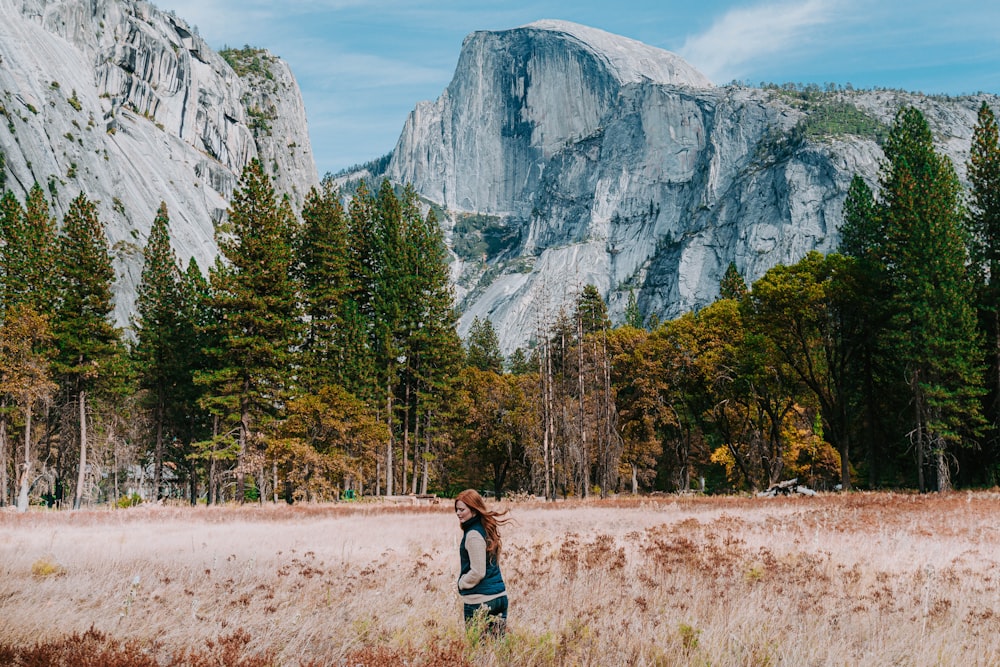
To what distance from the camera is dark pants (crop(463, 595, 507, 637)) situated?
19.0 feet

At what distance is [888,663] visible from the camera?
229 inches

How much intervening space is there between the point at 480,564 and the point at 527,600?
2898 mm

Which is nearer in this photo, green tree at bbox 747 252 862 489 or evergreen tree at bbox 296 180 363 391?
green tree at bbox 747 252 862 489

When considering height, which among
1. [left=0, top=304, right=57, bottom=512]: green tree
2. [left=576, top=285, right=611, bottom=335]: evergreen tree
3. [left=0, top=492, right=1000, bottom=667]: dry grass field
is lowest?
[left=0, top=492, right=1000, bottom=667]: dry grass field

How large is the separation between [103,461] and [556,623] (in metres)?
55.4

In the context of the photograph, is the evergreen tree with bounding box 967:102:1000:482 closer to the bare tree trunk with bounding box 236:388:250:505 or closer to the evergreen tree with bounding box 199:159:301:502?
the evergreen tree with bounding box 199:159:301:502

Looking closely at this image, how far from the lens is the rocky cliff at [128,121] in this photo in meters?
89.4

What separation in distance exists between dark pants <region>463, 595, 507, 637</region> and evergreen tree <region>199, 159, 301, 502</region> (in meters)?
30.8

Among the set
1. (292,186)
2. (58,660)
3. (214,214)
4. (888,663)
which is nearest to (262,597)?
(58,660)

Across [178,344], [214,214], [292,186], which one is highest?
[292,186]

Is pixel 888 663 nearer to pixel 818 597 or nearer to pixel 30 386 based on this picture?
pixel 818 597

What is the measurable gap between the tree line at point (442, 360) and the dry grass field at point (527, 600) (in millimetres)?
20354

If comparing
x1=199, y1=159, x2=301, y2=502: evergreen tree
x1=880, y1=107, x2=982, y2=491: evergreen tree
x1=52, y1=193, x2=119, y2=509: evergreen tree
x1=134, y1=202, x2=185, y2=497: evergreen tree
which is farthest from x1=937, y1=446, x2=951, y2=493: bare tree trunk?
x1=52, y1=193, x2=119, y2=509: evergreen tree

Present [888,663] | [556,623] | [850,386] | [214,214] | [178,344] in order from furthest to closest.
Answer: [214,214] → [178,344] → [850,386] → [556,623] → [888,663]
